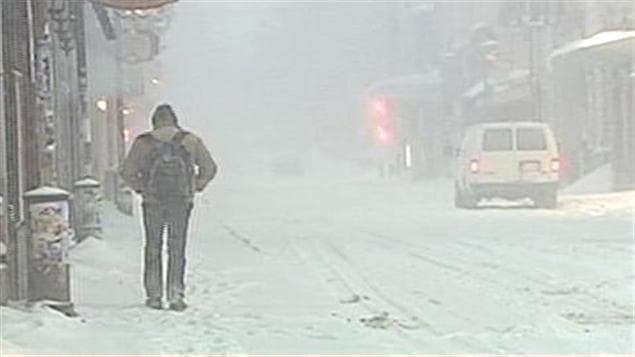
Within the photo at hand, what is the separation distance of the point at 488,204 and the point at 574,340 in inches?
909

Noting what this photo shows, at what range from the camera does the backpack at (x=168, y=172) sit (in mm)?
12789

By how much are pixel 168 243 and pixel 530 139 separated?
67.8ft

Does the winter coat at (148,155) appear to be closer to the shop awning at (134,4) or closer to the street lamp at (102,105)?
the shop awning at (134,4)

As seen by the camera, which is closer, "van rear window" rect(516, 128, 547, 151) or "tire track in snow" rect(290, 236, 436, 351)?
"tire track in snow" rect(290, 236, 436, 351)

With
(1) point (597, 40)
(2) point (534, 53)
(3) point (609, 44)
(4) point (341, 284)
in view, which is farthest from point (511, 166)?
(2) point (534, 53)

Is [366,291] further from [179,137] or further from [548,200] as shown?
[548,200]

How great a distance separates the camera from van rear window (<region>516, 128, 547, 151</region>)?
32.3 meters

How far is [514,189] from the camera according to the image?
3183cm

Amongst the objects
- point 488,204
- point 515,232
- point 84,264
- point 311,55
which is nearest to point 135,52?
point 488,204

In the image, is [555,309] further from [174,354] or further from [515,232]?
[515,232]

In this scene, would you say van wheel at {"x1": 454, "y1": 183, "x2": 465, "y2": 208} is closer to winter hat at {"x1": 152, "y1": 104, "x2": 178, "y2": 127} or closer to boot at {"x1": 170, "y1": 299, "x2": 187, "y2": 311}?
winter hat at {"x1": 152, "y1": 104, "x2": 178, "y2": 127}

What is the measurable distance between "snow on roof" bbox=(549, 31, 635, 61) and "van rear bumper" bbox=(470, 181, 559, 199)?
1006 centimetres

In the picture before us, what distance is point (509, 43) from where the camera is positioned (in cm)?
5478

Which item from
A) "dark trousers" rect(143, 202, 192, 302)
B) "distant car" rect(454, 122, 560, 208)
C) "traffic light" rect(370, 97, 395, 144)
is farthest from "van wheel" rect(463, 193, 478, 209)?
"traffic light" rect(370, 97, 395, 144)
